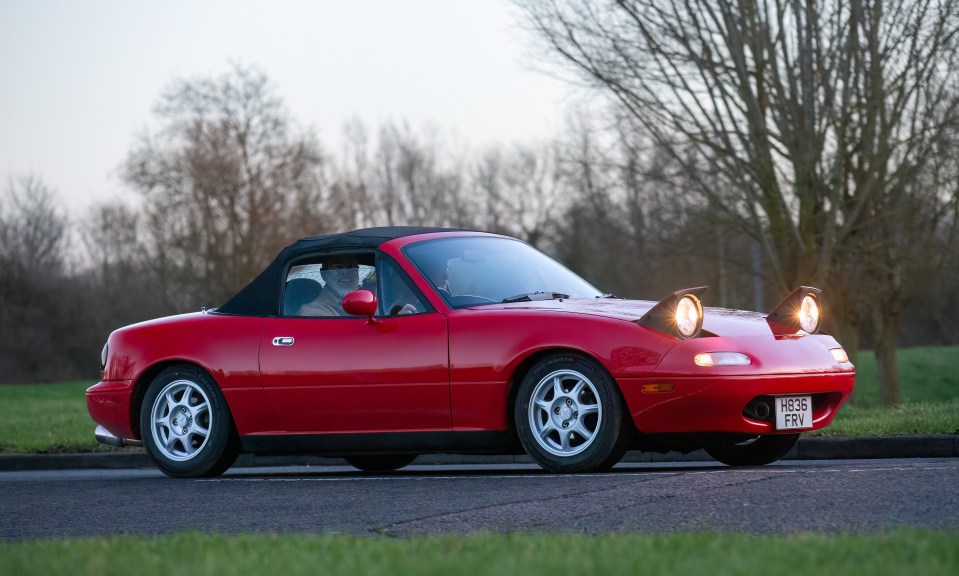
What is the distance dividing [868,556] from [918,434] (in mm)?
5596

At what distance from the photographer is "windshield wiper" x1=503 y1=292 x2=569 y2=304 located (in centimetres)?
825

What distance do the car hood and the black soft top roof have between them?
1.08 meters

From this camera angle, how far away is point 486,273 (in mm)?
8516

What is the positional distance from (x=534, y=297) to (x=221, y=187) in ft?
146

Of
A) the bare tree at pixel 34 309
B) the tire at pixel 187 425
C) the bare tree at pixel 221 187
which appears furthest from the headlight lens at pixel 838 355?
the bare tree at pixel 34 309

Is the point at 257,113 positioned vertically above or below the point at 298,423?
above

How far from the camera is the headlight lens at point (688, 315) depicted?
24.1 feet

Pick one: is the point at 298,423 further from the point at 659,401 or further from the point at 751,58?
the point at 751,58

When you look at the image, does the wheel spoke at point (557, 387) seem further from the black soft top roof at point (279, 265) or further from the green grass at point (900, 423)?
the green grass at point (900, 423)

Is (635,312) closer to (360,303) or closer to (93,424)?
(360,303)

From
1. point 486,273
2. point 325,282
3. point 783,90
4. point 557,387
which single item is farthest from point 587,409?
point 783,90

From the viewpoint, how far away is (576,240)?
215ft

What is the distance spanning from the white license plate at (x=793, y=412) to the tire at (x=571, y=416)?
0.81 meters

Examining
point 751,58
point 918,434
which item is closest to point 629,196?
point 751,58
